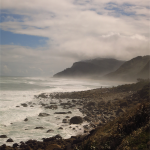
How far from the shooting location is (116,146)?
A: 688 centimetres

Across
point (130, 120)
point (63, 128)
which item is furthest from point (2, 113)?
point (130, 120)

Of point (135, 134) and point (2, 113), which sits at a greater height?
point (135, 134)

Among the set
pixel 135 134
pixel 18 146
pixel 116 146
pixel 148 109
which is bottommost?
pixel 18 146

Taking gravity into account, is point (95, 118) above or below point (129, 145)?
below

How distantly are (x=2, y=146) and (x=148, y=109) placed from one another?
9034 millimetres

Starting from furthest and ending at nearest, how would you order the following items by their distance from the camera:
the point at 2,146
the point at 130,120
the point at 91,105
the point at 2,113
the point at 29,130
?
1. the point at 91,105
2. the point at 2,113
3. the point at 29,130
4. the point at 2,146
5. the point at 130,120

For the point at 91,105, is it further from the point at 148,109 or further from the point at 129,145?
the point at 129,145

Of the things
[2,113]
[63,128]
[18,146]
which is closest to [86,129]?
[63,128]

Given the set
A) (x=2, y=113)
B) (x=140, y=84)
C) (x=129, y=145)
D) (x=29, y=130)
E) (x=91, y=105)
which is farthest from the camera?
(x=140, y=84)

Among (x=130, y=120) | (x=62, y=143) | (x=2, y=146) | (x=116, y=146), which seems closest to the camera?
(x=116, y=146)

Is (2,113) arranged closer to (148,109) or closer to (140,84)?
(148,109)

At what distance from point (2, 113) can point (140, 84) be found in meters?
32.8

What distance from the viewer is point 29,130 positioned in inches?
574

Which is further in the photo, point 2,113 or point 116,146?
point 2,113
